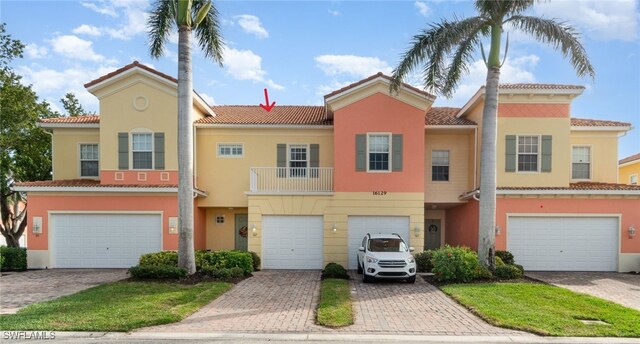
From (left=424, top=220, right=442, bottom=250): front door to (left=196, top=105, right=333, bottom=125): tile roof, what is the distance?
7.22m

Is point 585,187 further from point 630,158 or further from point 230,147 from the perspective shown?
point 230,147

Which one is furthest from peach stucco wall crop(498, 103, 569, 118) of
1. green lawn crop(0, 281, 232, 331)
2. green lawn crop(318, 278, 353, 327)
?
green lawn crop(0, 281, 232, 331)

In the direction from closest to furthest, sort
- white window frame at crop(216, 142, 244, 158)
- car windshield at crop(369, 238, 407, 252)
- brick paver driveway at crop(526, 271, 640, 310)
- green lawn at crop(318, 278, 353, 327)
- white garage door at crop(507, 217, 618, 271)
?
green lawn at crop(318, 278, 353, 327) → brick paver driveway at crop(526, 271, 640, 310) → car windshield at crop(369, 238, 407, 252) → white garage door at crop(507, 217, 618, 271) → white window frame at crop(216, 142, 244, 158)

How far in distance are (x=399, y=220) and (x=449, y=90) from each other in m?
5.57

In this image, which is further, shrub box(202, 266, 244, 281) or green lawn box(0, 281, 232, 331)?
shrub box(202, 266, 244, 281)

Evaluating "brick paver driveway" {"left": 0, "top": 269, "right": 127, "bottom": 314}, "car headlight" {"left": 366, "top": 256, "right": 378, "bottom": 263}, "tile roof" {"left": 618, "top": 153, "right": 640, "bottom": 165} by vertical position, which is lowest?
"brick paver driveway" {"left": 0, "top": 269, "right": 127, "bottom": 314}

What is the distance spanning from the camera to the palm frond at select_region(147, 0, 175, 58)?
1482 cm

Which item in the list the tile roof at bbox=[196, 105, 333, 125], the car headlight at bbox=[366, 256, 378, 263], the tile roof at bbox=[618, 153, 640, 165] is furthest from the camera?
the tile roof at bbox=[618, 153, 640, 165]

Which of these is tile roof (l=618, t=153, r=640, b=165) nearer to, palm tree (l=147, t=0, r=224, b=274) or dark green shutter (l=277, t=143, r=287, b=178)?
dark green shutter (l=277, t=143, r=287, b=178)

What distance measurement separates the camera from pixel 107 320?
8695 mm

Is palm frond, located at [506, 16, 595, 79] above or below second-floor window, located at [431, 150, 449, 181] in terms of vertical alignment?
above

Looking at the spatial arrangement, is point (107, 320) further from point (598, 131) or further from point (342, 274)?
point (598, 131)

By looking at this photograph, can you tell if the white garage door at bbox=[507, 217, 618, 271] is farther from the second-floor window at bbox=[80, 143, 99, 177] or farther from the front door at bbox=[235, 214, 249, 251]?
the second-floor window at bbox=[80, 143, 99, 177]

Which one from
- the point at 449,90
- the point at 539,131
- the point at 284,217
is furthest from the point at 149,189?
the point at 539,131
